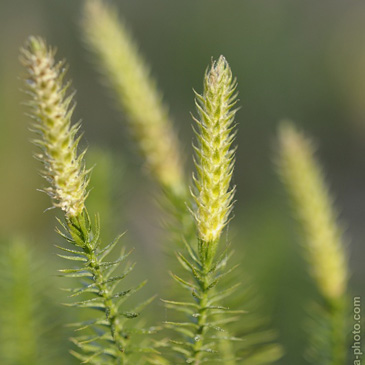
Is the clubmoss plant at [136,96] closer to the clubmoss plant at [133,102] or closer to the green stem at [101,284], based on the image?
the clubmoss plant at [133,102]

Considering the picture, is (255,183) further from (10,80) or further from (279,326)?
(279,326)

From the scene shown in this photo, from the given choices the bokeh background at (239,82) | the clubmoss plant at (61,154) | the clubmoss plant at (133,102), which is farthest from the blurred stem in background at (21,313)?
the bokeh background at (239,82)

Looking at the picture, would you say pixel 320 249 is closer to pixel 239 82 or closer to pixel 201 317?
pixel 201 317

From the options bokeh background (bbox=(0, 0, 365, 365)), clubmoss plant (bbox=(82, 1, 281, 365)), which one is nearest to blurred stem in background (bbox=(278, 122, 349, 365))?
clubmoss plant (bbox=(82, 1, 281, 365))

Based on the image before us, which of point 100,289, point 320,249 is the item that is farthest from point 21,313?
point 320,249

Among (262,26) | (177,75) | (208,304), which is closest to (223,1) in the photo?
(262,26)
